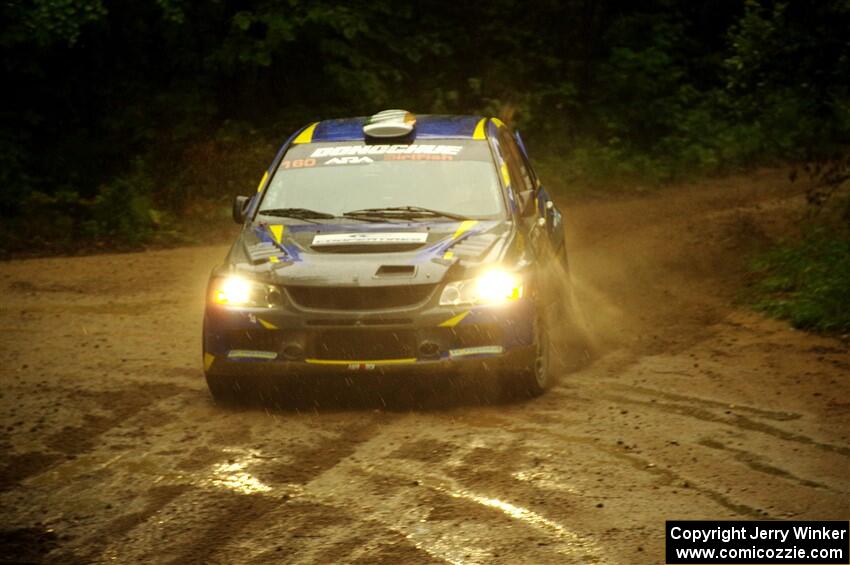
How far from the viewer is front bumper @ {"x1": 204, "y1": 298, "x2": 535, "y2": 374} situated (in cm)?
788

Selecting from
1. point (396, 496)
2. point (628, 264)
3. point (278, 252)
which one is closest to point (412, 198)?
point (278, 252)

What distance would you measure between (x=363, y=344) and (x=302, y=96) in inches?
582

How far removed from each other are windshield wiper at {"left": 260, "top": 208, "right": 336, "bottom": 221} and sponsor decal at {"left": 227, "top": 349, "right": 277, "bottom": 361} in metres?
1.20

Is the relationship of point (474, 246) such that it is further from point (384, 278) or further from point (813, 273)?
point (813, 273)

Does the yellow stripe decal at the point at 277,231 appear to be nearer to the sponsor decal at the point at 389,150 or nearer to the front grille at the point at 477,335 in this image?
the sponsor decal at the point at 389,150

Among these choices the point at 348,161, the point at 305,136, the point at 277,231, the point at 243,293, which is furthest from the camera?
the point at 305,136

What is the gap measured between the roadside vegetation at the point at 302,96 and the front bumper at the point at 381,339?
7340 mm

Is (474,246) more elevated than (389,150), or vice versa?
(389,150)

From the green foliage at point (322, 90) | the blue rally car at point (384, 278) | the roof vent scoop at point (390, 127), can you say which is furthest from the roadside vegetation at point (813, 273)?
the roof vent scoop at point (390, 127)

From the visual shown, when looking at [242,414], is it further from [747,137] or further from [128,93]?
[747,137]

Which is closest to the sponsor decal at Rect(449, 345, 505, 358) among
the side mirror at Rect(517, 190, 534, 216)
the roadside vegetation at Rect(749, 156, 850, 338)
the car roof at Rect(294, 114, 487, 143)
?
the side mirror at Rect(517, 190, 534, 216)

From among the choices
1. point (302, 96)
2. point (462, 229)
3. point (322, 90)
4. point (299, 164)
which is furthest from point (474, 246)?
point (302, 96)

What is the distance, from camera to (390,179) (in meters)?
9.20

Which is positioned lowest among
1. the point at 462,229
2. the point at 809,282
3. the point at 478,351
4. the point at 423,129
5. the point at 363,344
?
the point at 809,282
